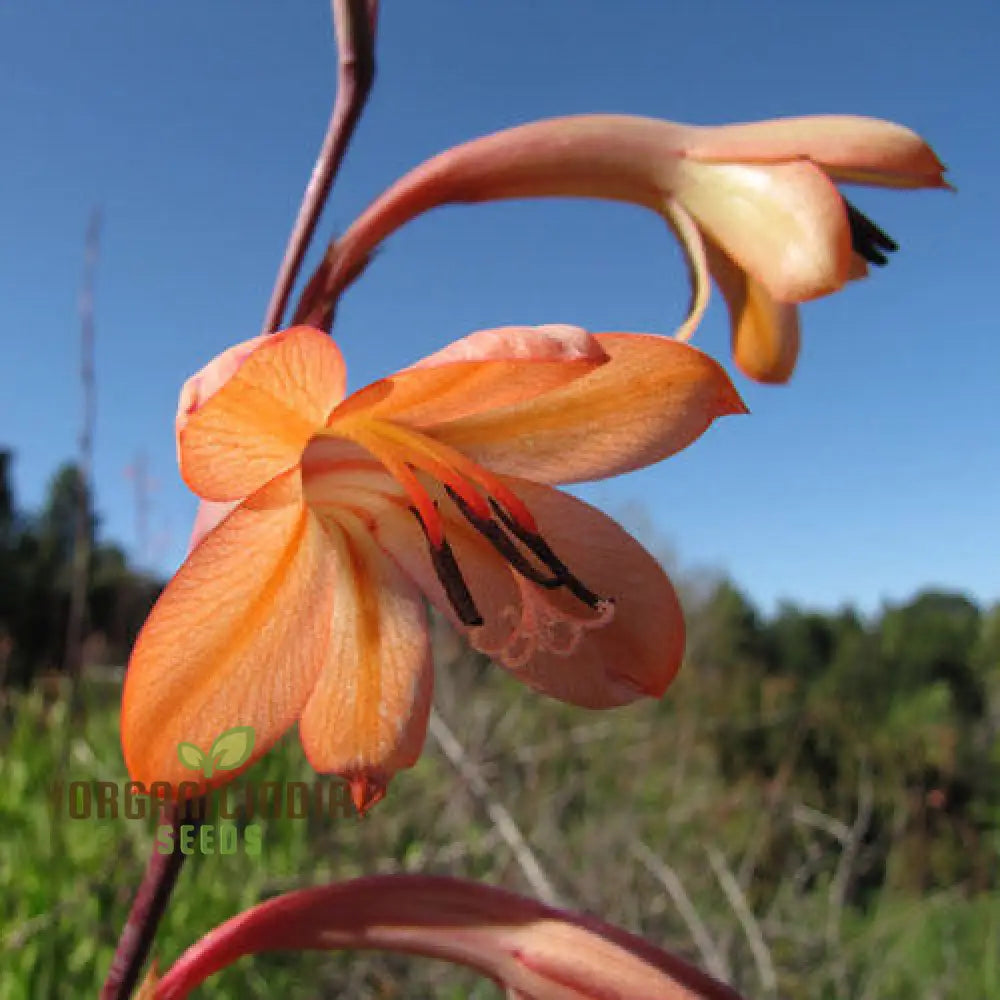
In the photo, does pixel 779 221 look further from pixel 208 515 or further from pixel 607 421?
pixel 208 515

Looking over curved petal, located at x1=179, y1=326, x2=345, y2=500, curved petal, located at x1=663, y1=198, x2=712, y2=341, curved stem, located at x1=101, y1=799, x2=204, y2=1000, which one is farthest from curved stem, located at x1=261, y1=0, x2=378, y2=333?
curved stem, located at x1=101, y1=799, x2=204, y2=1000

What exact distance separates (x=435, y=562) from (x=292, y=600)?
0.37 ft

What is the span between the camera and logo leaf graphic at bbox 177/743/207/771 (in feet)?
2.15

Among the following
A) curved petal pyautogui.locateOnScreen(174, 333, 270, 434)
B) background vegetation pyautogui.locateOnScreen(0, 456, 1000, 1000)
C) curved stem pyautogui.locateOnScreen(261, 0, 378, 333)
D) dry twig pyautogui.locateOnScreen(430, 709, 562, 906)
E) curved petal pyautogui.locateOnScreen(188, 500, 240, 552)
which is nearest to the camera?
curved petal pyautogui.locateOnScreen(174, 333, 270, 434)

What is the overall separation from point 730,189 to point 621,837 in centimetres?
308

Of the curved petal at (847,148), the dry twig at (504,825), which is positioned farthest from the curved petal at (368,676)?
the dry twig at (504,825)

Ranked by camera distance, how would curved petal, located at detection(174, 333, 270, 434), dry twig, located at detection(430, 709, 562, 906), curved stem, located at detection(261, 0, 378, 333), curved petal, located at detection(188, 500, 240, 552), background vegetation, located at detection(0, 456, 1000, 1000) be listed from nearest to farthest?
1. curved petal, located at detection(174, 333, 270, 434)
2. curved petal, located at detection(188, 500, 240, 552)
3. curved stem, located at detection(261, 0, 378, 333)
4. dry twig, located at detection(430, 709, 562, 906)
5. background vegetation, located at detection(0, 456, 1000, 1000)

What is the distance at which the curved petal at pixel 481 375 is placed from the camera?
62 centimetres

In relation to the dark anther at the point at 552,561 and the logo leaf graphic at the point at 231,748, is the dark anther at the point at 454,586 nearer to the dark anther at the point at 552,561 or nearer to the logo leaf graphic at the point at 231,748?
the dark anther at the point at 552,561

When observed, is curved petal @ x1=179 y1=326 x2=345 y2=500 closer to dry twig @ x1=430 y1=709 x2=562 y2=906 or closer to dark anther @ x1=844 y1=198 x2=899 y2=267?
dark anther @ x1=844 y1=198 x2=899 y2=267

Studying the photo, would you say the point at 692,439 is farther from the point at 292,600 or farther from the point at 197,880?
A: the point at 197,880

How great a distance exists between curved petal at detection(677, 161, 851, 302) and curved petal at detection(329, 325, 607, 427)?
0.22m


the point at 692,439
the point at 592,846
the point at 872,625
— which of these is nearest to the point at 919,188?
the point at 692,439

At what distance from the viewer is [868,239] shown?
2.95 feet
